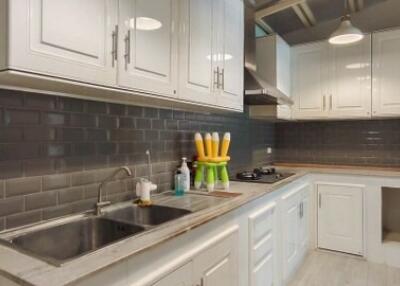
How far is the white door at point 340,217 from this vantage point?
3.09 m

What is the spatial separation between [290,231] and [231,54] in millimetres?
1583

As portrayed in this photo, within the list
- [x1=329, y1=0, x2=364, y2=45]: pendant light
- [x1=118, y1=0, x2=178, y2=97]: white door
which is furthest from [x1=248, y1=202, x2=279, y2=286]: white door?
[x1=329, y1=0, x2=364, y2=45]: pendant light

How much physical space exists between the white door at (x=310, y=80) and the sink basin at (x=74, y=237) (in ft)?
9.34

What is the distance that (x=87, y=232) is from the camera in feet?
4.53

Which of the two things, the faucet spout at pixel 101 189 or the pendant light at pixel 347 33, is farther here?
the pendant light at pixel 347 33

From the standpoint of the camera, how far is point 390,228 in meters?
3.51

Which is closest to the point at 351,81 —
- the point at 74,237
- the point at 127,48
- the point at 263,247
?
the point at 263,247

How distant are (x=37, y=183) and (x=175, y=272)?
0.70 meters

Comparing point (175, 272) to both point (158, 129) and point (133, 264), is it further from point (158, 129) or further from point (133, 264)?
point (158, 129)

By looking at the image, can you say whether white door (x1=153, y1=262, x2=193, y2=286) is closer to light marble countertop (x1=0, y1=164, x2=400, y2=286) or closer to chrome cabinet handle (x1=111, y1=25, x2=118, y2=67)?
light marble countertop (x1=0, y1=164, x2=400, y2=286)

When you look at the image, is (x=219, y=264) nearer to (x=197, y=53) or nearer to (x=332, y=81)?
(x=197, y=53)

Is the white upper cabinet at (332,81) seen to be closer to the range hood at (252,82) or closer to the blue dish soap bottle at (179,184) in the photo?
the range hood at (252,82)

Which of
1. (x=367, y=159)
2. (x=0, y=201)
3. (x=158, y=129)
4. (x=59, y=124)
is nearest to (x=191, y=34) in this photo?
(x=158, y=129)

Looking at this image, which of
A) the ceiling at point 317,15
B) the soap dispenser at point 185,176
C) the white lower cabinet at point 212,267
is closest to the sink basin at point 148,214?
the white lower cabinet at point 212,267
